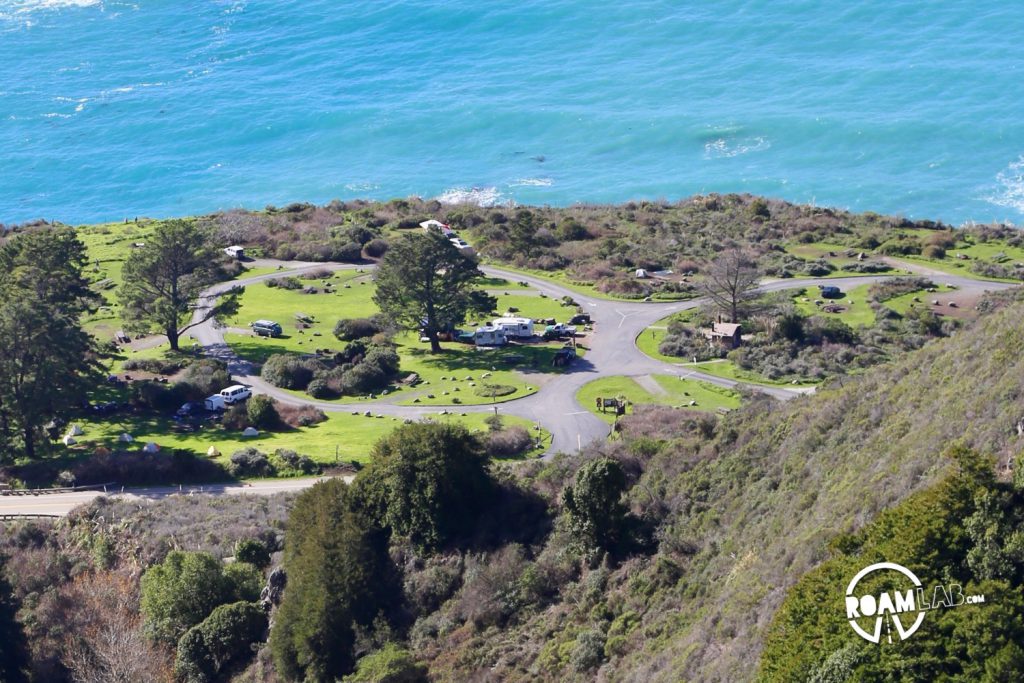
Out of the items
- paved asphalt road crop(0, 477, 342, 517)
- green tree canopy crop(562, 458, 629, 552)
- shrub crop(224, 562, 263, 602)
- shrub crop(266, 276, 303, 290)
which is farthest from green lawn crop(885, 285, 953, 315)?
shrub crop(224, 562, 263, 602)

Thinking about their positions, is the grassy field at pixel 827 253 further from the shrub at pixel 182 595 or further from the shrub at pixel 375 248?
the shrub at pixel 182 595

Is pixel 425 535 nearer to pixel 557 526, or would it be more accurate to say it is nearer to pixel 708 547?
pixel 557 526

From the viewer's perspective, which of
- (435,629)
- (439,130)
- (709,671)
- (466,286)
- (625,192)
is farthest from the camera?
(439,130)

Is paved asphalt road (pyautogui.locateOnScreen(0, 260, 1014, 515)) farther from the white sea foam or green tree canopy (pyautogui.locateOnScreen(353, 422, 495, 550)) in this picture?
the white sea foam

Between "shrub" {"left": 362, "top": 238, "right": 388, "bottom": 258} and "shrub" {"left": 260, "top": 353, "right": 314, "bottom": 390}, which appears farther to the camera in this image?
"shrub" {"left": 362, "top": 238, "right": 388, "bottom": 258}

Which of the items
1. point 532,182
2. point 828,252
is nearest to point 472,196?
point 532,182

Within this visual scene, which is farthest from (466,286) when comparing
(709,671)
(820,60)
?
(820,60)

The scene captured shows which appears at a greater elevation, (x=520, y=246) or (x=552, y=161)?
(x=552, y=161)
